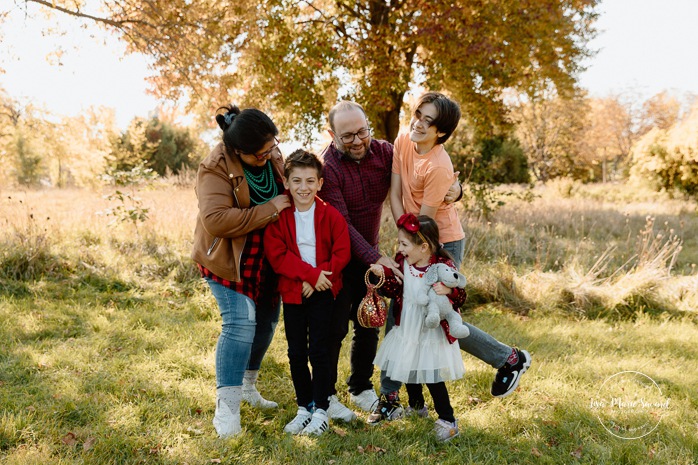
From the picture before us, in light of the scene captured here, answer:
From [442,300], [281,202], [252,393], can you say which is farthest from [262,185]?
[252,393]

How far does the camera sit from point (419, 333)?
2889 millimetres

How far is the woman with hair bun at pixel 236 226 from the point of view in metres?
2.79

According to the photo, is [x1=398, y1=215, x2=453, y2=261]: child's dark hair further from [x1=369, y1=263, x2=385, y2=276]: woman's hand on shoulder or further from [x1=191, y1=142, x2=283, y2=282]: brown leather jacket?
[x1=191, y1=142, x2=283, y2=282]: brown leather jacket

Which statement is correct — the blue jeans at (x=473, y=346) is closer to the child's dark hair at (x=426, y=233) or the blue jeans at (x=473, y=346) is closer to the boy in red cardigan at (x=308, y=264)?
the child's dark hair at (x=426, y=233)

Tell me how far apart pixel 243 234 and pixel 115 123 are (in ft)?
69.3

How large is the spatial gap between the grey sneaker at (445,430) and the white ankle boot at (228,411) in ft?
3.75

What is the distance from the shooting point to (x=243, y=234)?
2846 millimetres

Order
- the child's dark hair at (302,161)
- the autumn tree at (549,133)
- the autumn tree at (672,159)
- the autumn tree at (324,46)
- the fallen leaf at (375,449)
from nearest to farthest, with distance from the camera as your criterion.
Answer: the fallen leaf at (375,449), the child's dark hair at (302,161), the autumn tree at (324,46), the autumn tree at (672,159), the autumn tree at (549,133)

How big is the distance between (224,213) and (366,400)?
1.56 meters

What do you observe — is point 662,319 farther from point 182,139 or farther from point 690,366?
point 182,139

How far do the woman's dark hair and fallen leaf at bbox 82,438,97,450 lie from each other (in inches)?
69.0

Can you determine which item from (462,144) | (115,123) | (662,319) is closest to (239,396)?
(662,319)

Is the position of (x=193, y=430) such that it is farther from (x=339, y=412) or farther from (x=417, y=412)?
(x=417, y=412)

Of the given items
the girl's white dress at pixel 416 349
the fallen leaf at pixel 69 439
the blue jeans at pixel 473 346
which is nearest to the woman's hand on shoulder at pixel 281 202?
the girl's white dress at pixel 416 349
